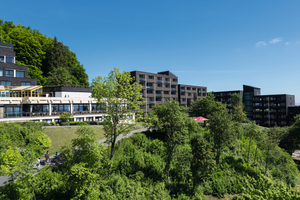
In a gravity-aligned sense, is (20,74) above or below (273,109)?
above

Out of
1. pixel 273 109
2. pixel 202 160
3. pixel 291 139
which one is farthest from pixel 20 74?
pixel 273 109

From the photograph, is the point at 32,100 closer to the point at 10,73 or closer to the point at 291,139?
the point at 10,73

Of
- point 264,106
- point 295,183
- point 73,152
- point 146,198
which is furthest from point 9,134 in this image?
point 264,106

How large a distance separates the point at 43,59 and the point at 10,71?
21252mm

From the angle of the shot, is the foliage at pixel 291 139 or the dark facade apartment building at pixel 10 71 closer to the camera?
the foliage at pixel 291 139

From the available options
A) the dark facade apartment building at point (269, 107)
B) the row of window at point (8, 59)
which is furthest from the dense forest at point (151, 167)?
the dark facade apartment building at point (269, 107)

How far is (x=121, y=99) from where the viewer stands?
2056cm

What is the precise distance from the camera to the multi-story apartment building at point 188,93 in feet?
283

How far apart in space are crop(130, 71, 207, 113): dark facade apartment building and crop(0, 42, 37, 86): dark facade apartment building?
33741 millimetres

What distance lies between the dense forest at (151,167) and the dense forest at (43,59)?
3741cm

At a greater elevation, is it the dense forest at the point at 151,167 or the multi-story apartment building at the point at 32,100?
the multi-story apartment building at the point at 32,100

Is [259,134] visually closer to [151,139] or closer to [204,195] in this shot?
[204,195]

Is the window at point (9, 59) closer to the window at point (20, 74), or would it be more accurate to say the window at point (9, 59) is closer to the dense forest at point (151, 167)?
the window at point (20, 74)

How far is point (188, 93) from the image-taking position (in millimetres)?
89688
